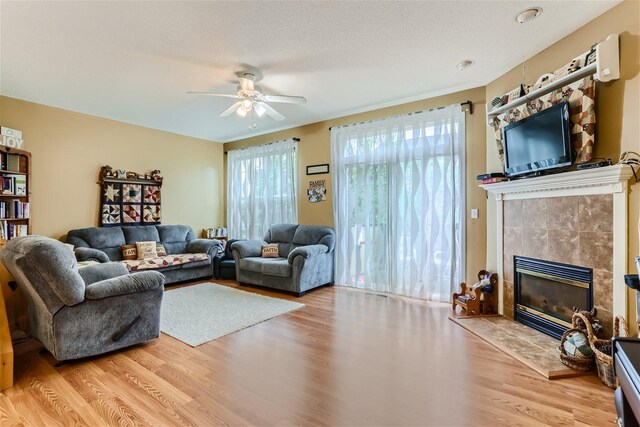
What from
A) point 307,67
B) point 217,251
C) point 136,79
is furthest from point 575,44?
point 217,251

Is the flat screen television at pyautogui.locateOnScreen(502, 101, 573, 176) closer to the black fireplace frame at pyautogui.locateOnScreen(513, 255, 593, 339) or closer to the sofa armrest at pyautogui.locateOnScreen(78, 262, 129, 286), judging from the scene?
the black fireplace frame at pyautogui.locateOnScreen(513, 255, 593, 339)

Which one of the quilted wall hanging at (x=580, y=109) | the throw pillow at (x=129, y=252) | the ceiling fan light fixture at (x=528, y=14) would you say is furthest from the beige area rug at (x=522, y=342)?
the throw pillow at (x=129, y=252)

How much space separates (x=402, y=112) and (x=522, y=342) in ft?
10.3

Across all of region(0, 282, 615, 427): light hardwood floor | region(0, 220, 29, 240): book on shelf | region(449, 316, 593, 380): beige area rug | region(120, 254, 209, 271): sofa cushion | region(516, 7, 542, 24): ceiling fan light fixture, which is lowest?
region(0, 282, 615, 427): light hardwood floor

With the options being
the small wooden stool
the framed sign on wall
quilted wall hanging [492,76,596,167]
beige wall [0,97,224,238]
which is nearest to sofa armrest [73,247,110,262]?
beige wall [0,97,224,238]

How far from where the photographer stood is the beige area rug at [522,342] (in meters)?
2.17

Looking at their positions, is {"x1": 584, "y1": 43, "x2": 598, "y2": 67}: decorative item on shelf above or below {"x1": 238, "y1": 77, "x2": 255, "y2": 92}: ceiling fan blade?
below

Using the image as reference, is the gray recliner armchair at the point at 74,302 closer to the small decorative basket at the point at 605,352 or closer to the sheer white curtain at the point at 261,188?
the sheer white curtain at the point at 261,188

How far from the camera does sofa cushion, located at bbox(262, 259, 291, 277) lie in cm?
423

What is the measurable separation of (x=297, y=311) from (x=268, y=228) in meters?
2.45

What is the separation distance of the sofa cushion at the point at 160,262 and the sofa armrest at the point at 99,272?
1.22m

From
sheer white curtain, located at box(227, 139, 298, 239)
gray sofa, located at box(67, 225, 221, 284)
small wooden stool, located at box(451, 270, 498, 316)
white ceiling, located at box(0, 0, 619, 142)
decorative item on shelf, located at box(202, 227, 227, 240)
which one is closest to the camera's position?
white ceiling, located at box(0, 0, 619, 142)

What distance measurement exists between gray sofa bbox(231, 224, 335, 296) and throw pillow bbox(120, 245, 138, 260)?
1574 millimetres

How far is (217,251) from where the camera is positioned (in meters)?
5.45
